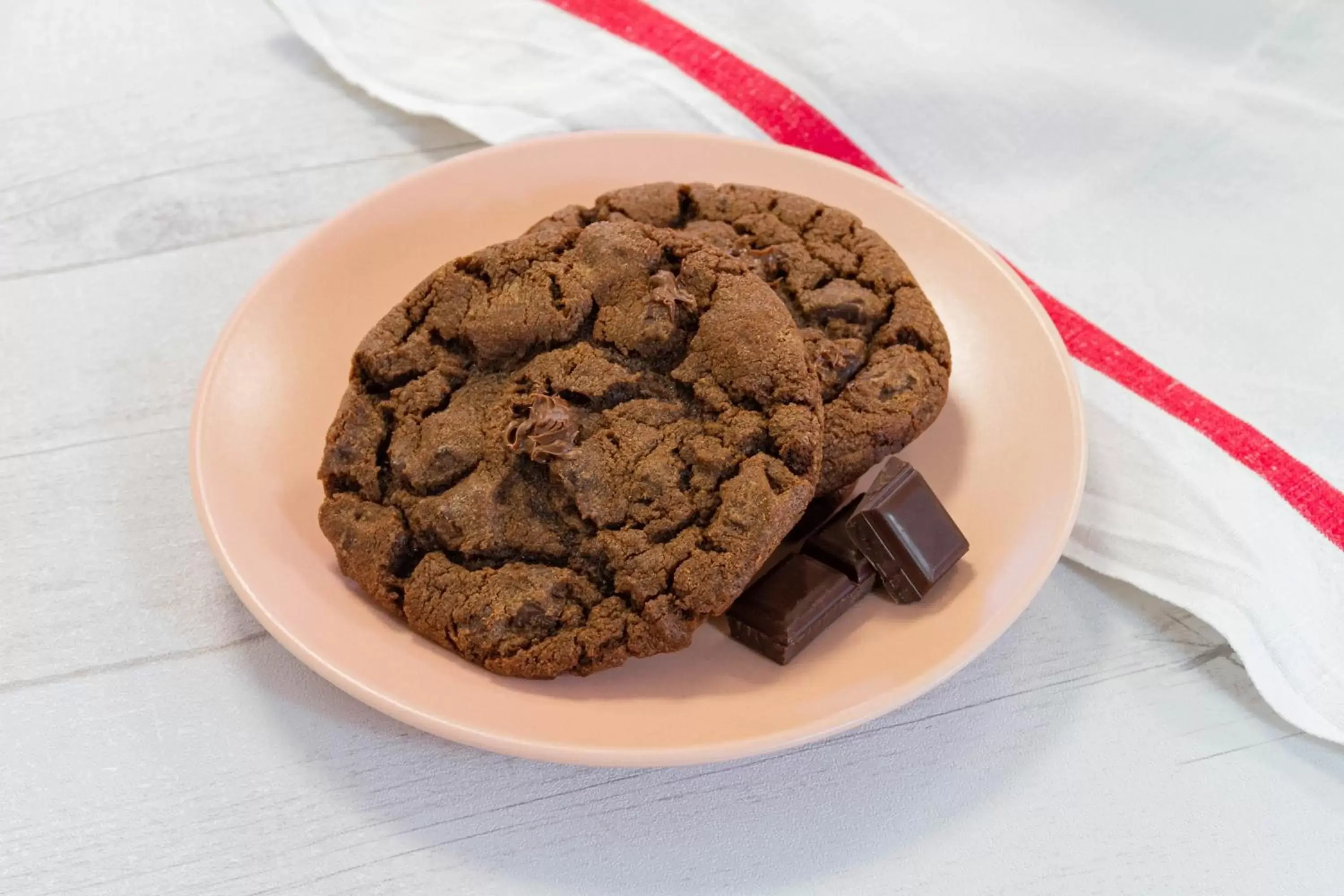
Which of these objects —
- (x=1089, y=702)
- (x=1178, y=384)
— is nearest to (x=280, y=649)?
(x=1089, y=702)

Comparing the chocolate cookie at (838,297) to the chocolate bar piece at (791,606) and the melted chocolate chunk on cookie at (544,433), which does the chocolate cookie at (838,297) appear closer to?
the chocolate bar piece at (791,606)

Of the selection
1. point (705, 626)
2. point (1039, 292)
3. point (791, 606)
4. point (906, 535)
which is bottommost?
point (705, 626)

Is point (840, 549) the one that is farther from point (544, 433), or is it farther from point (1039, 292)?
point (1039, 292)

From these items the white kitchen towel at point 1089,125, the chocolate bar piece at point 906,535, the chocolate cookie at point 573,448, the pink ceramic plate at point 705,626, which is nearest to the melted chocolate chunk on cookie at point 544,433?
the chocolate cookie at point 573,448

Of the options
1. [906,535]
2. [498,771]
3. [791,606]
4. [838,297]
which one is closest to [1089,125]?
[838,297]

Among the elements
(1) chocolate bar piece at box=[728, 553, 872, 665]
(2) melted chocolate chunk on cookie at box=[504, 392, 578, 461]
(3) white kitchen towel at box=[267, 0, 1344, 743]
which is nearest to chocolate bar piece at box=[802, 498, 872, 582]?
(1) chocolate bar piece at box=[728, 553, 872, 665]

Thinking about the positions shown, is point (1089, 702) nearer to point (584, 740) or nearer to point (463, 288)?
point (584, 740)

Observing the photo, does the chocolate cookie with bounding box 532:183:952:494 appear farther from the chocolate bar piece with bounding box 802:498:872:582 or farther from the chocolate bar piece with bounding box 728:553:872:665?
the chocolate bar piece with bounding box 728:553:872:665
